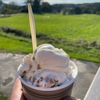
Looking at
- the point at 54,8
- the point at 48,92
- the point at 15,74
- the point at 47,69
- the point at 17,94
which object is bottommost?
the point at 15,74

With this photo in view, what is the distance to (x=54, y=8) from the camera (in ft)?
56.2

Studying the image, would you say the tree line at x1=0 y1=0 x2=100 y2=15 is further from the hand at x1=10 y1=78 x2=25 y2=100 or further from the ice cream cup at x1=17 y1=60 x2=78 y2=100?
the ice cream cup at x1=17 y1=60 x2=78 y2=100

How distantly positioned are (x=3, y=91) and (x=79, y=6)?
519 inches

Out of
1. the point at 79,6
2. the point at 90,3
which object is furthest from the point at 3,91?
the point at 79,6

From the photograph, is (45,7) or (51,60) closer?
(51,60)

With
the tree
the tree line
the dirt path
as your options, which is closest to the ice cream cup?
the dirt path

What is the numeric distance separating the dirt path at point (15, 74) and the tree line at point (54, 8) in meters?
9.87

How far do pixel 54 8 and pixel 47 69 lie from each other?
1680 centimetres

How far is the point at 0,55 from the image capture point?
501 centimetres

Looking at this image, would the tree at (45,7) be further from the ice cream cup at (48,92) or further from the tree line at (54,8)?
the ice cream cup at (48,92)

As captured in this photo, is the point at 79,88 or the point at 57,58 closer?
the point at 57,58

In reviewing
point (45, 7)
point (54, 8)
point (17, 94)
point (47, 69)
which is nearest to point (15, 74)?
point (17, 94)

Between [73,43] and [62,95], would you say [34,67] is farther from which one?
[73,43]

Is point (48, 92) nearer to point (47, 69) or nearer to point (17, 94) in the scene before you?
point (47, 69)
